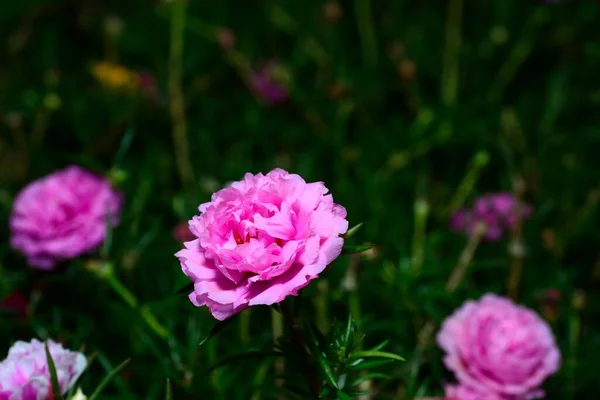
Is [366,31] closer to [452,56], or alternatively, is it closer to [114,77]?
[452,56]

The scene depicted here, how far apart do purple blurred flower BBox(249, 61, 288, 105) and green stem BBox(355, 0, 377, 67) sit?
209 millimetres

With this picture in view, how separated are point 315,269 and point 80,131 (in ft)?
3.06

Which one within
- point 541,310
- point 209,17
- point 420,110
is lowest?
point 541,310

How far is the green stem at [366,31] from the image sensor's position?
1.49m

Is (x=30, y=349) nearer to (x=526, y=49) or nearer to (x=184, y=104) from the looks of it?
(x=184, y=104)

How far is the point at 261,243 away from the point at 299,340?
0.36 ft

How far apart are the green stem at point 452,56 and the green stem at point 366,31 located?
0.53ft

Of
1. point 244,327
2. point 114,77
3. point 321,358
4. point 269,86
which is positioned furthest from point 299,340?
point 114,77

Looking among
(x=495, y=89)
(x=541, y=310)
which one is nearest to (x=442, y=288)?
(x=541, y=310)

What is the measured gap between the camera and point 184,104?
1.42m

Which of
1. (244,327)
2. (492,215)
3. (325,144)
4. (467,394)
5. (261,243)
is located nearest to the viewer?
(261,243)

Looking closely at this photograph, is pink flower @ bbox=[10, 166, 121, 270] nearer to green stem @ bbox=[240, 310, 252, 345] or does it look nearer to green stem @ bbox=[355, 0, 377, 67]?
green stem @ bbox=[240, 310, 252, 345]

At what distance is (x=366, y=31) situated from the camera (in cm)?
155

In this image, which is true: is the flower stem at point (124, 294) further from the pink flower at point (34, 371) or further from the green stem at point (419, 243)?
the green stem at point (419, 243)
